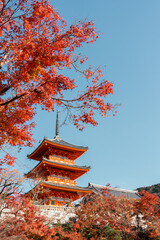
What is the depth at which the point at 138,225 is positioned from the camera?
555 inches

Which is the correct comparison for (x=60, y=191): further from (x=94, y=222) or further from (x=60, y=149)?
(x=94, y=222)

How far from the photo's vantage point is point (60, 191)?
21141mm

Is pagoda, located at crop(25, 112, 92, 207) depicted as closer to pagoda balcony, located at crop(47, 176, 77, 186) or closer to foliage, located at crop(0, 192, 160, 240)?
pagoda balcony, located at crop(47, 176, 77, 186)

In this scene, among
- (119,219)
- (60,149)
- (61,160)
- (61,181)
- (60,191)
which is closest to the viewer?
(119,219)

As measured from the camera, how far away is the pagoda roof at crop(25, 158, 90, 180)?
21.4 meters

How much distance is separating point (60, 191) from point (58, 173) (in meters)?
1.96

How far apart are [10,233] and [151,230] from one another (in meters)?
9.51

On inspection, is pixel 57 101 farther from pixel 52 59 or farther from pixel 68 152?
pixel 68 152

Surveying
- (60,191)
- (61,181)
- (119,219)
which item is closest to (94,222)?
(119,219)

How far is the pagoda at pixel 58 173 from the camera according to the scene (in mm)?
20234

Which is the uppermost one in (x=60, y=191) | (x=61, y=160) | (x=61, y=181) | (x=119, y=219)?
(x=61, y=160)

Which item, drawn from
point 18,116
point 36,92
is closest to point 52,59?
point 36,92

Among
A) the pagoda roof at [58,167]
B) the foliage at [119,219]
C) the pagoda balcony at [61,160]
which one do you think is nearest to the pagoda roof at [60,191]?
the pagoda roof at [58,167]

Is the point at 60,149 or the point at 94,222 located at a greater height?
the point at 60,149
